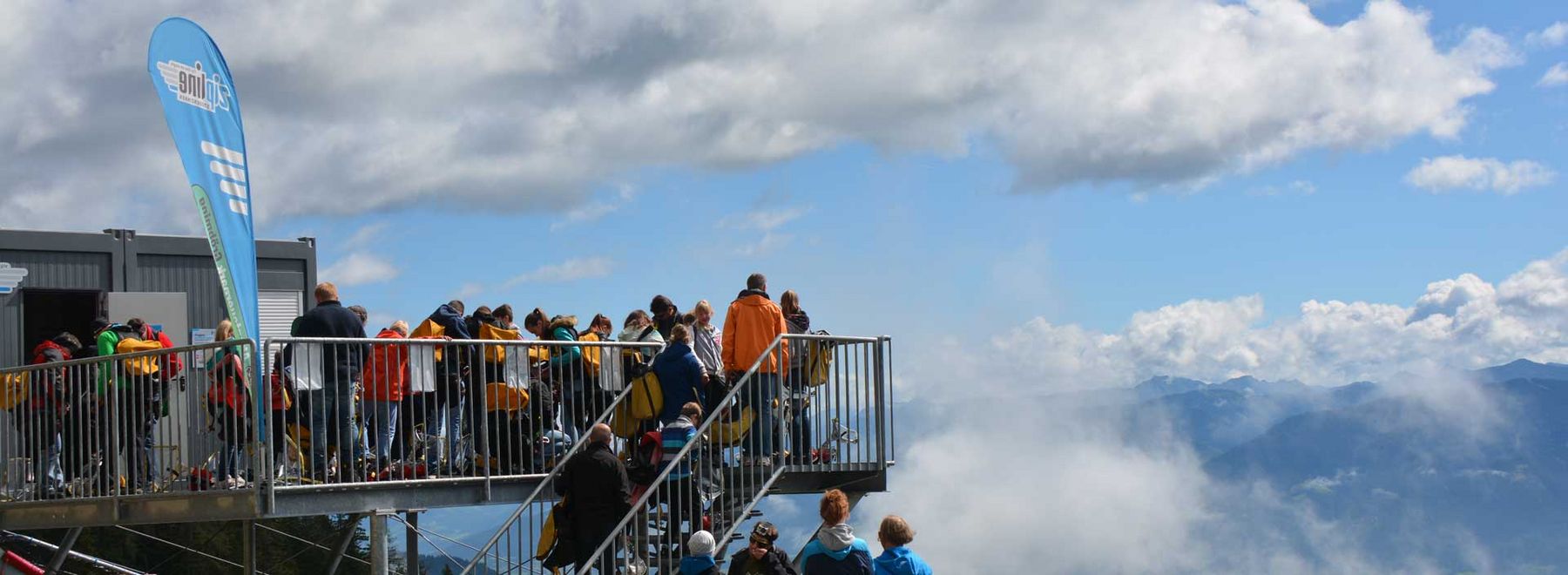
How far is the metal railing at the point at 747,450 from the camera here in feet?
42.2

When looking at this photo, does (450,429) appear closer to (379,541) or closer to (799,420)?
(379,541)

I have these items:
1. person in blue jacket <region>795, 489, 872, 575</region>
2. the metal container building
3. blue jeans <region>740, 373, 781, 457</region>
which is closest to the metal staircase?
blue jeans <region>740, 373, 781, 457</region>

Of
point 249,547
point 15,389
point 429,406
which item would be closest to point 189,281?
point 15,389

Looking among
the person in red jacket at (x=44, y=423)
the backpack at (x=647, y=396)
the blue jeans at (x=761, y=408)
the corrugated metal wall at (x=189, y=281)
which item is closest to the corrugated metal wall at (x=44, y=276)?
the corrugated metal wall at (x=189, y=281)

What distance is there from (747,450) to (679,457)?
4.39 feet

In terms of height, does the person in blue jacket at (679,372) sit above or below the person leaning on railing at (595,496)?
above

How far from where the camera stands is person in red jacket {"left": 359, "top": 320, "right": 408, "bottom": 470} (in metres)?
12.2

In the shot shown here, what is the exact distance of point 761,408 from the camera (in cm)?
1395

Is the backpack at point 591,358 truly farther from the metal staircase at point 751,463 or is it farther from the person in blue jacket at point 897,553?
the person in blue jacket at point 897,553

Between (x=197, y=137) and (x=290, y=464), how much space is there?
2.53 m

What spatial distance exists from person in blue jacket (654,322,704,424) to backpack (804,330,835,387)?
117 cm

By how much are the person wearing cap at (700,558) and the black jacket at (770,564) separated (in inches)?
9.1

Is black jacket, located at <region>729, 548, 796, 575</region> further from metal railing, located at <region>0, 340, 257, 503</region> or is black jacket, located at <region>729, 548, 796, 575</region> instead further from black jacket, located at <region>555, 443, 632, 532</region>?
metal railing, located at <region>0, 340, 257, 503</region>

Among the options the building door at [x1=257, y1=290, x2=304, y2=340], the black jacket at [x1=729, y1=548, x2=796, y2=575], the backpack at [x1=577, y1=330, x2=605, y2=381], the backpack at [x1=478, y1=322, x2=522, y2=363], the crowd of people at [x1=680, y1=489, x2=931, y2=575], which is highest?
the building door at [x1=257, y1=290, x2=304, y2=340]
